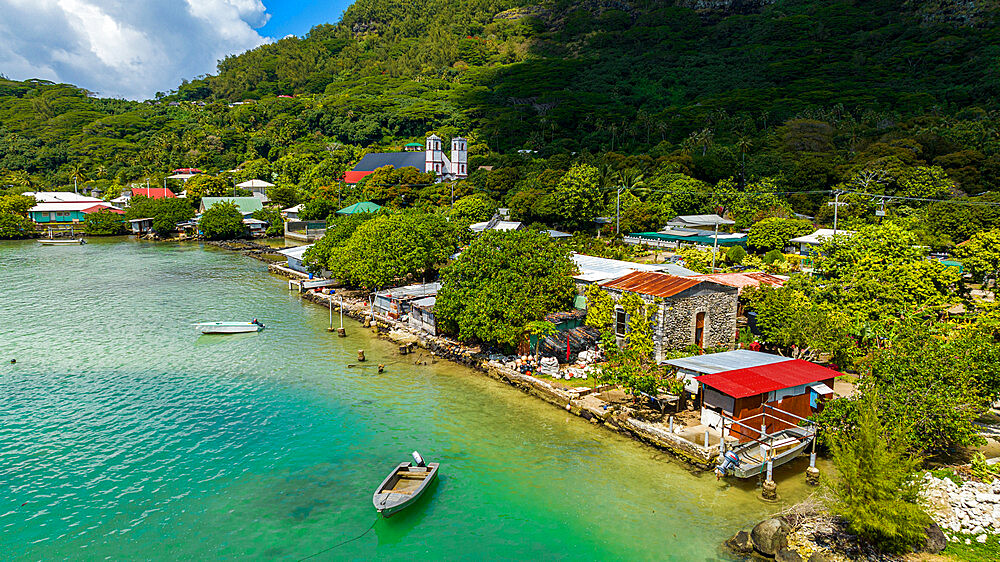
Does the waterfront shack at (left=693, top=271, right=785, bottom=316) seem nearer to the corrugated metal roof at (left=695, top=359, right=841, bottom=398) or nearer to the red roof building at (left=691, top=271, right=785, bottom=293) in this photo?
the red roof building at (left=691, top=271, right=785, bottom=293)

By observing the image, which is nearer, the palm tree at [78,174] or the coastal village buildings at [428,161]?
the coastal village buildings at [428,161]

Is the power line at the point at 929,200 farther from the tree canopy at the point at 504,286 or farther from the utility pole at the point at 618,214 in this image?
the tree canopy at the point at 504,286

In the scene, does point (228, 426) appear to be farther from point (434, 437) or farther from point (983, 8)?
point (983, 8)

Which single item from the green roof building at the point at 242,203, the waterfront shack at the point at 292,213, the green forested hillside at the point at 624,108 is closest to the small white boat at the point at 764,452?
the green forested hillside at the point at 624,108

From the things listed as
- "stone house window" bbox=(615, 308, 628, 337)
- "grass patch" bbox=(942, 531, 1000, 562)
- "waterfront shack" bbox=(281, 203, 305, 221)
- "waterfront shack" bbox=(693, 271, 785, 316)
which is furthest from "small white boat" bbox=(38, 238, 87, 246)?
"grass patch" bbox=(942, 531, 1000, 562)

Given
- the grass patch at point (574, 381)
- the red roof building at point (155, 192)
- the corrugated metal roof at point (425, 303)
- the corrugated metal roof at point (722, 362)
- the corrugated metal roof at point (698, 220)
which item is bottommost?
the grass patch at point (574, 381)
